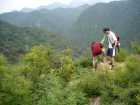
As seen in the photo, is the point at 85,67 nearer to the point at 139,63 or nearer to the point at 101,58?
the point at 101,58

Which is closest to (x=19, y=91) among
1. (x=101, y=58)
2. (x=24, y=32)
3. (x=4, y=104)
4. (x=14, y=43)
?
(x=4, y=104)

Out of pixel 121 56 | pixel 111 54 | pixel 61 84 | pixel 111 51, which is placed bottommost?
pixel 61 84

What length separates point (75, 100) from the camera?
32.9 ft

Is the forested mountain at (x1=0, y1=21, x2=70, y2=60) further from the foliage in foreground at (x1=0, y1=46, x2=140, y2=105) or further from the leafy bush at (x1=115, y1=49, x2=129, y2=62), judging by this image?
the foliage in foreground at (x1=0, y1=46, x2=140, y2=105)

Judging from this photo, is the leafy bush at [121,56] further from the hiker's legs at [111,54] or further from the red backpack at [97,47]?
the red backpack at [97,47]

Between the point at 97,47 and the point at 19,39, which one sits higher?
the point at 97,47

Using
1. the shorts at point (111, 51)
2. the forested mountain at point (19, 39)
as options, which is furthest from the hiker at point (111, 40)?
the forested mountain at point (19, 39)

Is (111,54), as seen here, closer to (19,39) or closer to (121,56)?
(121,56)

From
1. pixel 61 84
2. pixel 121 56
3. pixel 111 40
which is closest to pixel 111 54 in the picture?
pixel 111 40

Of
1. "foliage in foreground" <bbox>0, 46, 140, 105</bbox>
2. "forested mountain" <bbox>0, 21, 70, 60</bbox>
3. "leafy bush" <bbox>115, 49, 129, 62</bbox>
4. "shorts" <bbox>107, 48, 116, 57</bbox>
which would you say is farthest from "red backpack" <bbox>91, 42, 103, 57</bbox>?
"forested mountain" <bbox>0, 21, 70, 60</bbox>

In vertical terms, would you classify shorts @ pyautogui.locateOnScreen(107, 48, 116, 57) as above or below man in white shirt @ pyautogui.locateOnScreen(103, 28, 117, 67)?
below

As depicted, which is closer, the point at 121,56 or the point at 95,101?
the point at 95,101

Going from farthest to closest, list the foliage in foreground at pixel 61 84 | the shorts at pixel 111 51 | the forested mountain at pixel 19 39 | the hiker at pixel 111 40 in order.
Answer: the forested mountain at pixel 19 39
the shorts at pixel 111 51
the hiker at pixel 111 40
the foliage in foreground at pixel 61 84

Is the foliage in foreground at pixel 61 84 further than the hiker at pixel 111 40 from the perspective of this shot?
No
